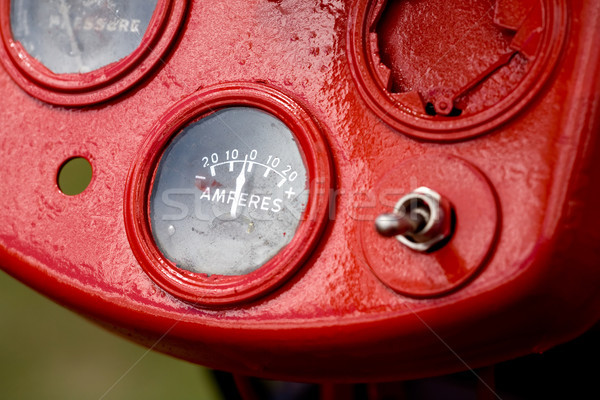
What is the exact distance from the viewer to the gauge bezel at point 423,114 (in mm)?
770

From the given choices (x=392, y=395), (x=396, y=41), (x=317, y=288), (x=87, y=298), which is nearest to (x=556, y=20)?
(x=396, y=41)

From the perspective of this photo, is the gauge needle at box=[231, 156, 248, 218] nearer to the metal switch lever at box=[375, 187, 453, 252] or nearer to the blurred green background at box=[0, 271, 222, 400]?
the metal switch lever at box=[375, 187, 453, 252]

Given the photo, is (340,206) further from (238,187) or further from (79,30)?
(79,30)

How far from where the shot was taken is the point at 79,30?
1158 millimetres

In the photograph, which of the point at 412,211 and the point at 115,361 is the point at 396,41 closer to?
the point at 412,211

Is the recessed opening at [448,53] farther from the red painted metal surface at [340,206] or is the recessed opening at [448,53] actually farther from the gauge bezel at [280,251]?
the gauge bezel at [280,251]

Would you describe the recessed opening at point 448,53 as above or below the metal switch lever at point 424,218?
above

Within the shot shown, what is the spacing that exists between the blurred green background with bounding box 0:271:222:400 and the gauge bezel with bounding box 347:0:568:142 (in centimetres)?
139

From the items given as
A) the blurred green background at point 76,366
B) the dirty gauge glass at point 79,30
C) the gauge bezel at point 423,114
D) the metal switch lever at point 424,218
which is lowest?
the blurred green background at point 76,366

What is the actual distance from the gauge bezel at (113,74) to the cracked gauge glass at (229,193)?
18 centimetres

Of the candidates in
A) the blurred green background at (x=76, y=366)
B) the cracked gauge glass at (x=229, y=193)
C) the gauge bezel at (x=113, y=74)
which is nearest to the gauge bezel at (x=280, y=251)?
the cracked gauge glass at (x=229, y=193)

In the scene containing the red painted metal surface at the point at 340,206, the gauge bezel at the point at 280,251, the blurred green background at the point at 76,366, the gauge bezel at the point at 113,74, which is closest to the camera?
the red painted metal surface at the point at 340,206

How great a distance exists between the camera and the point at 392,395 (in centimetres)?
142

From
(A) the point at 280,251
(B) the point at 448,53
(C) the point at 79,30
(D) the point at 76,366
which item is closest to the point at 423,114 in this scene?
(B) the point at 448,53
